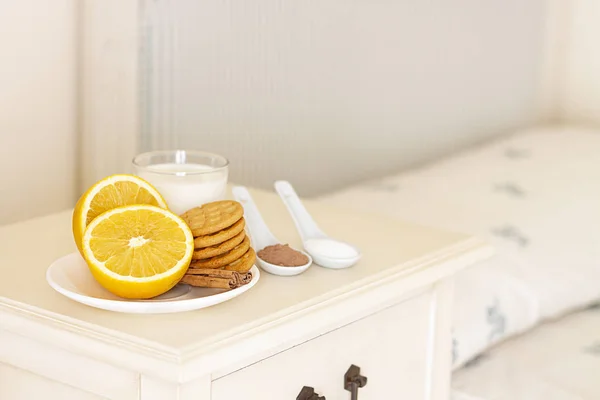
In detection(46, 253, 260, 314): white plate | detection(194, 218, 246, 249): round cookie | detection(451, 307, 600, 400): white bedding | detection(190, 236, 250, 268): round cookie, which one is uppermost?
detection(194, 218, 246, 249): round cookie

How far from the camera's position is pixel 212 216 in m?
0.76

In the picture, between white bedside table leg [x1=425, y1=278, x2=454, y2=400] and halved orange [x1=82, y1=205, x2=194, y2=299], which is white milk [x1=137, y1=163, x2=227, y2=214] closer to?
halved orange [x1=82, y1=205, x2=194, y2=299]

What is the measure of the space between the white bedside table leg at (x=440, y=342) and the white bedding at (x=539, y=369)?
14 centimetres

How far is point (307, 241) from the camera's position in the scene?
0.87 meters

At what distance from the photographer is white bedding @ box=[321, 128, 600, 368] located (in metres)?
1.21

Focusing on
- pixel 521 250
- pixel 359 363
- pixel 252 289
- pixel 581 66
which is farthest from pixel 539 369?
pixel 581 66

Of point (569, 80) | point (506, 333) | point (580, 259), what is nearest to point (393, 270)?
point (506, 333)

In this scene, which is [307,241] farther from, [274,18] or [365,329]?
[274,18]

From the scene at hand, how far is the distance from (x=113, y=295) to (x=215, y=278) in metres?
0.08

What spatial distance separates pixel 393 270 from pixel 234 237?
0.17 metres

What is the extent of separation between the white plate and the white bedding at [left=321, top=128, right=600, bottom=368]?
0.49 m

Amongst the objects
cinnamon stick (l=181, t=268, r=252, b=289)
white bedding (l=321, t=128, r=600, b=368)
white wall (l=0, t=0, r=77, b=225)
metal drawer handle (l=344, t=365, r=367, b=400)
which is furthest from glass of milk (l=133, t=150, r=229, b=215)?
white bedding (l=321, t=128, r=600, b=368)

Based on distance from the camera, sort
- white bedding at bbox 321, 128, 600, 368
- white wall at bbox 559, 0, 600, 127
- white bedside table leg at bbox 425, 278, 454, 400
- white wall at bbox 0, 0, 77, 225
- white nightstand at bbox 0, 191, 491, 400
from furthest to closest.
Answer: white wall at bbox 559, 0, 600, 127, white bedding at bbox 321, 128, 600, 368, white wall at bbox 0, 0, 77, 225, white bedside table leg at bbox 425, 278, 454, 400, white nightstand at bbox 0, 191, 491, 400

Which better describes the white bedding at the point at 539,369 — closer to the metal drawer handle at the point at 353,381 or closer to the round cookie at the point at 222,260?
the metal drawer handle at the point at 353,381
